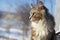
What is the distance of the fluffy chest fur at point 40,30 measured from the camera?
1929 mm

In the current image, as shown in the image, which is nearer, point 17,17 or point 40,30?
point 40,30

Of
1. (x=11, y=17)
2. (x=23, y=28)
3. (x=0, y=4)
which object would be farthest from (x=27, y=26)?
(x=0, y=4)

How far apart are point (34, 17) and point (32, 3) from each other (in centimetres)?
16

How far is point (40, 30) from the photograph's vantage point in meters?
1.95

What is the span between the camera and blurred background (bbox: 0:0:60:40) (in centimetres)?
204

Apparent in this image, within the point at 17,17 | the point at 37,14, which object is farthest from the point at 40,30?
the point at 17,17

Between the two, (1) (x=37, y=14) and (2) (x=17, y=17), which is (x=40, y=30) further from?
(2) (x=17, y=17)

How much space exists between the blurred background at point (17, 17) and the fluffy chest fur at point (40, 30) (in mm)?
107

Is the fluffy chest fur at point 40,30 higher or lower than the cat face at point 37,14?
lower

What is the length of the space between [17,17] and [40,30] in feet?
0.84

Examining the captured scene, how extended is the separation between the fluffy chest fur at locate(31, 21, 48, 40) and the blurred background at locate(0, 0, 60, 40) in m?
0.11

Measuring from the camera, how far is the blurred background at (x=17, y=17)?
2.04m

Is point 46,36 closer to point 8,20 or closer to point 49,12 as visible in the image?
point 49,12

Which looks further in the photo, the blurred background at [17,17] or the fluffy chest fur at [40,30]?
the blurred background at [17,17]
